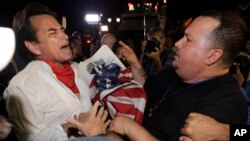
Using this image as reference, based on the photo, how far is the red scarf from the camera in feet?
8.98

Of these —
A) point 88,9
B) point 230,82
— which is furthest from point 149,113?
point 88,9

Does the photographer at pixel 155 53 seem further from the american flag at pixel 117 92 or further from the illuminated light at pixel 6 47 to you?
the illuminated light at pixel 6 47

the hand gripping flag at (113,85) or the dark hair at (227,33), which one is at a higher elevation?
the dark hair at (227,33)

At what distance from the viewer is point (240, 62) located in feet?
18.5

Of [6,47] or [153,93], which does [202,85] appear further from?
A: [6,47]

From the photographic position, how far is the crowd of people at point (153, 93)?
217 centimetres

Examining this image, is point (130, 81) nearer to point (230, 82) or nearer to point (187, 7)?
point (230, 82)

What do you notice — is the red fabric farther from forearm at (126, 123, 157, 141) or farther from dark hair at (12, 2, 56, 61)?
dark hair at (12, 2, 56, 61)

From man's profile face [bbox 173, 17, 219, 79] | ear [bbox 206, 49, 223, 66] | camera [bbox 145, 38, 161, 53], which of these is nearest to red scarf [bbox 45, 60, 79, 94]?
man's profile face [bbox 173, 17, 219, 79]

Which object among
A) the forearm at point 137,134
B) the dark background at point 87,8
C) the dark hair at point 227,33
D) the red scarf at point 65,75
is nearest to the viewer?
the forearm at point 137,134

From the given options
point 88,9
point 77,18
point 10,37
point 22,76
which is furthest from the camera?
point 88,9

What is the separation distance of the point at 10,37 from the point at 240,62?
16.5 ft

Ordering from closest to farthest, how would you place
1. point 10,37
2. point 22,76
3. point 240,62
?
point 10,37 < point 22,76 < point 240,62

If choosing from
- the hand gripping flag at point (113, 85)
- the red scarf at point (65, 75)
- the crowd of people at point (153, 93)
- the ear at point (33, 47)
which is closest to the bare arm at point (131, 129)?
the crowd of people at point (153, 93)
